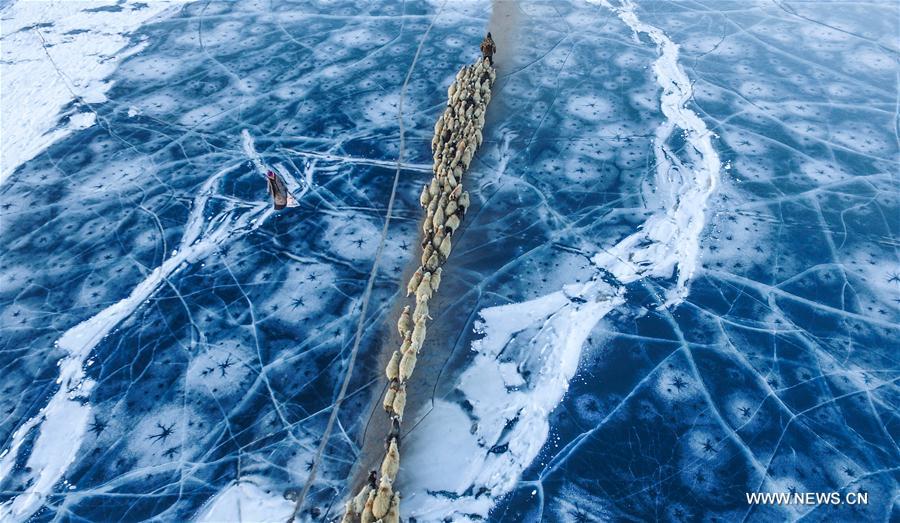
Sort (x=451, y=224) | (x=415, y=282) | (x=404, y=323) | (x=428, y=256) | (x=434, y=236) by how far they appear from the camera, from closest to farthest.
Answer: (x=404, y=323) < (x=415, y=282) < (x=428, y=256) < (x=434, y=236) < (x=451, y=224)

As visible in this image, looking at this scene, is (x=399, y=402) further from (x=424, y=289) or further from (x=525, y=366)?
(x=525, y=366)

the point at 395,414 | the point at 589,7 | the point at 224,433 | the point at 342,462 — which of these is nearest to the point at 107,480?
the point at 224,433

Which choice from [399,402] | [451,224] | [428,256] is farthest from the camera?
[451,224]

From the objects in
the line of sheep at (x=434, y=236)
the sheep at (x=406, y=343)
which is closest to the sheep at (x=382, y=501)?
the line of sheep at (x=434, y=236)

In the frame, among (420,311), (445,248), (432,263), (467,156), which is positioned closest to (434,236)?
(445,248)

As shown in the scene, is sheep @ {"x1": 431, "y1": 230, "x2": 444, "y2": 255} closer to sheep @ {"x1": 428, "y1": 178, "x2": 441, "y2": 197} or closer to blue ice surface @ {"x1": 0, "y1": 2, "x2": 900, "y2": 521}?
blue ice surface @ {"x1": 0, "y1": 2, "x2": 900, "y2": 521}

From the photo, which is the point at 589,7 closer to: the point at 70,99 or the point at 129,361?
the point at 70,99

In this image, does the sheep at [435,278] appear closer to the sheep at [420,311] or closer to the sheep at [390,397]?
the sheep at [420,311]
